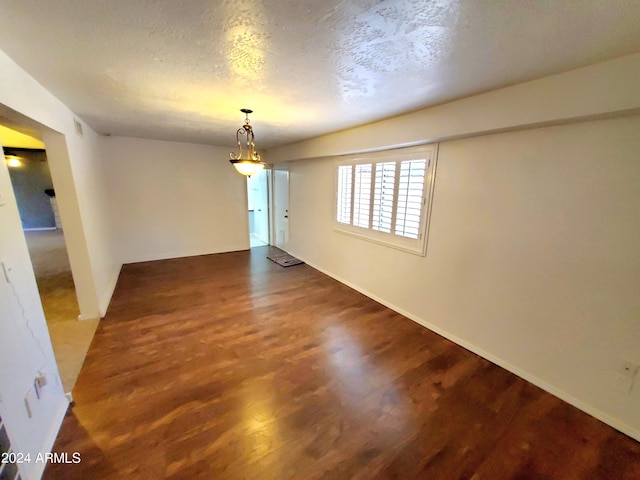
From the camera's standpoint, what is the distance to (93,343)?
243 cm

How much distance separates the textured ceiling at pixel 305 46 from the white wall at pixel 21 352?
2.83 feet

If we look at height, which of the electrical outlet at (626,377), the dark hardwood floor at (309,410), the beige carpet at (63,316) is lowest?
the dark hardwood floor at (309,410)

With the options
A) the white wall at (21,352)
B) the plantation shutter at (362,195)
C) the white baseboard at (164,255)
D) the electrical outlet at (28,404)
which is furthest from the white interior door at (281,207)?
the electrical outlet at (28,404)

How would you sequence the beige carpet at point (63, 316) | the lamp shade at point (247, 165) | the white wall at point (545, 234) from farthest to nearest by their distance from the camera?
the lamp shade at point (247, 165), the beige carpet at point (63, 316), the white wall at point (545, 234)

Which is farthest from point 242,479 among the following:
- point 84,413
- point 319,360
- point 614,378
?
point 614,378

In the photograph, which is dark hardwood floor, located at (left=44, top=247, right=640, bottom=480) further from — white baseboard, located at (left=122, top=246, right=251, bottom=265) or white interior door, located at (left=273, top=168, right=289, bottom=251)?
white interior door, located at (left=273, top=168, right=289, bottom=251)

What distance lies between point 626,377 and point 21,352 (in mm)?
3728

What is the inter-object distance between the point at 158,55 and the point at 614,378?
143 inches

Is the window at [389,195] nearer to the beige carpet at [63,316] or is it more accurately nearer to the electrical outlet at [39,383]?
the electrical outlet at [39,383]

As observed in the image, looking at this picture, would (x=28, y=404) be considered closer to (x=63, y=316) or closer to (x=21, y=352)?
(x=21, y=352)

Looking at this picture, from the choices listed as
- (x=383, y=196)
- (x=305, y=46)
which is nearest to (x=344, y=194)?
(x=383, y=196)

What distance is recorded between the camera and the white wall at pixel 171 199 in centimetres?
452

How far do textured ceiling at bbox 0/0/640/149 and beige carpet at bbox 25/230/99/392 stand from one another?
89.5 inches

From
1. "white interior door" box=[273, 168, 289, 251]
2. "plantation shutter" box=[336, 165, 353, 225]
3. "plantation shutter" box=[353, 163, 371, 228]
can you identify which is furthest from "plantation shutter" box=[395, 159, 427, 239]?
"white interior door" box=[273, 168, 289, 251]
